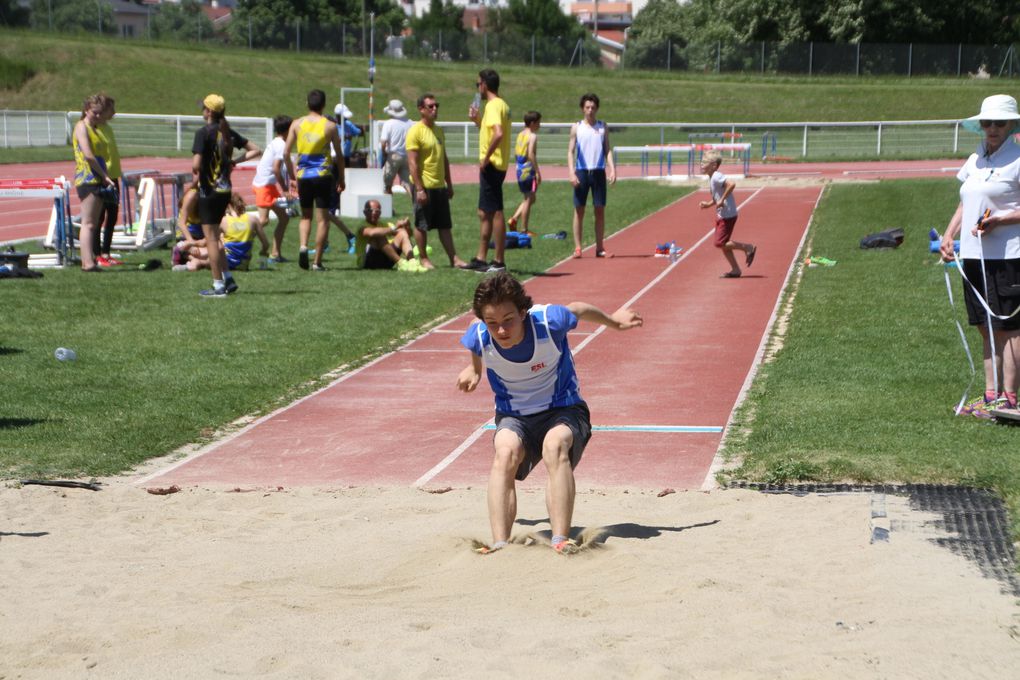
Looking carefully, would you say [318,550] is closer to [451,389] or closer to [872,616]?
[872,616]

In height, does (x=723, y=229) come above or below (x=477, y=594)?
above

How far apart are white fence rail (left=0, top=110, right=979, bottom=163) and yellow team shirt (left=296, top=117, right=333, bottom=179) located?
849 inches

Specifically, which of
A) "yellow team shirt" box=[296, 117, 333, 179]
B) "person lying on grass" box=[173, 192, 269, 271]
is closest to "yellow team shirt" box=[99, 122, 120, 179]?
"person lying on grass" box=[173, 192, 269, 271]

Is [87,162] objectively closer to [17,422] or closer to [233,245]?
[233,245]

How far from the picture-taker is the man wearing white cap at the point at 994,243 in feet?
25.9

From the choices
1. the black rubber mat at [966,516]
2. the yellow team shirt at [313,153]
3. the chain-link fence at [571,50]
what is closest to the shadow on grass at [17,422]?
the black rubber mat at [966,516]

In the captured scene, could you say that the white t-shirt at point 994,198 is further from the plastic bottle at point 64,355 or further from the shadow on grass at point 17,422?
the plastic bottle at point 64,355

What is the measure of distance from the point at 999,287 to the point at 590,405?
9.42 ft

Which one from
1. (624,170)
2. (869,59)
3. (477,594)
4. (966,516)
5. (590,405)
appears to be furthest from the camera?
(869,59)

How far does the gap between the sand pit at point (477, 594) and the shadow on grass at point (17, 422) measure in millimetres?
1660

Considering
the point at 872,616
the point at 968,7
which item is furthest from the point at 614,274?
the point at 968,7

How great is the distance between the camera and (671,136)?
43.2m

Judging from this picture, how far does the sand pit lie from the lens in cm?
472

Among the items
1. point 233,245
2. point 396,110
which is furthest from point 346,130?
point 233,245
